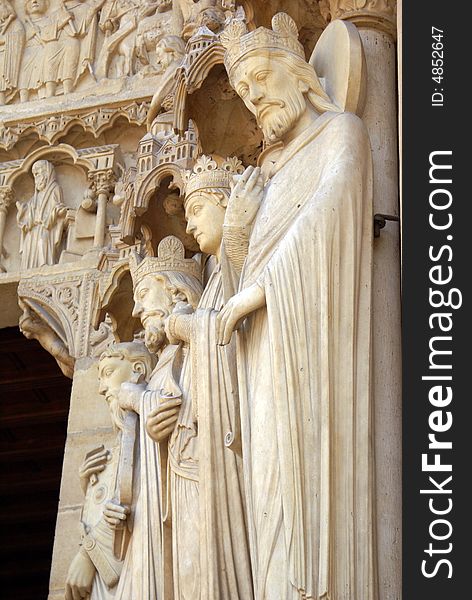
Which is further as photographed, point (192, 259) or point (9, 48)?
point (9, 48)

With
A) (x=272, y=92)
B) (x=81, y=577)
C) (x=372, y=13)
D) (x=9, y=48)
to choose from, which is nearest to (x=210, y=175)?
(x=272, y=92)

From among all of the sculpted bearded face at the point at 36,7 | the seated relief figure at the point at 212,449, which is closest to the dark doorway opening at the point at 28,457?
the sculpted bearded face at the point at 36,7

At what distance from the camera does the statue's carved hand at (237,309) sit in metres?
5.23

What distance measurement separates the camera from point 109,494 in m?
7.21

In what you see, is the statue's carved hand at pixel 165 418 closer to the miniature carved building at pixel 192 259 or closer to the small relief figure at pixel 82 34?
the miniature carved building at pixel 192 259

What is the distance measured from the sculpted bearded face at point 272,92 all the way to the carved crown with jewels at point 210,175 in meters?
0.51

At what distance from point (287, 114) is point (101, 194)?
12.2 feet

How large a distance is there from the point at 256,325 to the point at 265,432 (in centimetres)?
47

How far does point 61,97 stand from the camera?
383 inches

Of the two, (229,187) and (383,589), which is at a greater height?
(229,187)

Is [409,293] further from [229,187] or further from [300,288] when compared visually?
[229,187]

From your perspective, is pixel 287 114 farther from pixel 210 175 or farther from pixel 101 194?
pixel 101 194

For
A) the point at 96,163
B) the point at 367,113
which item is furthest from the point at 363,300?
the point at 96,163

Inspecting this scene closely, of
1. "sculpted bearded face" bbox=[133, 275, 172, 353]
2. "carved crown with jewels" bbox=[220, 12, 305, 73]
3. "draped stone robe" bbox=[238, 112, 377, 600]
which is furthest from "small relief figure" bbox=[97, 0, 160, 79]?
"draped stone robe" bbox=[238, 112, 377, 600]
